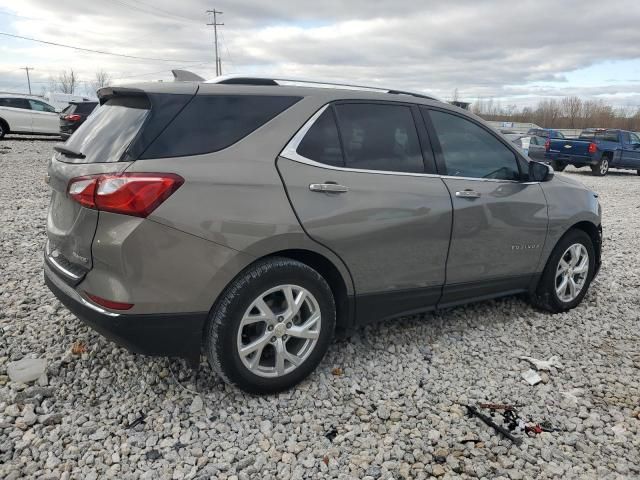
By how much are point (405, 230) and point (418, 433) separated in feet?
3.97

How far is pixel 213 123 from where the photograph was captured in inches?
112

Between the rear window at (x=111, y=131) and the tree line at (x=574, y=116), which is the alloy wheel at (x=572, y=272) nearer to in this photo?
the rear window at (x=111, y=131)

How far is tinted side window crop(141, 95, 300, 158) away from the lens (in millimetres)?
→ 2703

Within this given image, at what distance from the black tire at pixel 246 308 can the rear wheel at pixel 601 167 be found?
19.5 m

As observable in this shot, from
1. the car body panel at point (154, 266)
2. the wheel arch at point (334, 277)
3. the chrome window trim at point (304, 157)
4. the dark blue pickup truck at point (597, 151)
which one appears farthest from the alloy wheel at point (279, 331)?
the dark blue pickup truck at point (597, 151)

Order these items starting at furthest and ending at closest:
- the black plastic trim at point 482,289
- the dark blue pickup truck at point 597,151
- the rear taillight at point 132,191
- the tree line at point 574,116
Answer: the tree line at point 574,116 → the dark blue pickup truck at point 597,151 → the black plastic trim at point 482,289 → the rear taillight at point 132,191

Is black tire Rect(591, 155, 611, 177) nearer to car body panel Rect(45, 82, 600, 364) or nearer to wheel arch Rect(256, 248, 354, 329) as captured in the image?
car body panel Rect(45, 82, 600, 364)

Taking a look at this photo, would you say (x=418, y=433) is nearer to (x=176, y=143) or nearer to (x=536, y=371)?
(x=536, y=371)

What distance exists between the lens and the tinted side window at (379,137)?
328cm

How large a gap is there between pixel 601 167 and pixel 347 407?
1979 cm

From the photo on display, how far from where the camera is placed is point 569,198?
450 centimetres

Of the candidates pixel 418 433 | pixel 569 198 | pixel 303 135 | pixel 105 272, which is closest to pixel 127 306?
pixel 105 272

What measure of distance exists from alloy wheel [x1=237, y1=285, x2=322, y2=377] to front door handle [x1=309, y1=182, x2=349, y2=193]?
0.56 meters

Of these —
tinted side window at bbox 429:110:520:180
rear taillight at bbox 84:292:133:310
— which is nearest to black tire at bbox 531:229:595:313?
tinted side window at bbox 429:110:520:180
